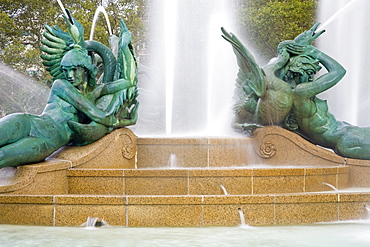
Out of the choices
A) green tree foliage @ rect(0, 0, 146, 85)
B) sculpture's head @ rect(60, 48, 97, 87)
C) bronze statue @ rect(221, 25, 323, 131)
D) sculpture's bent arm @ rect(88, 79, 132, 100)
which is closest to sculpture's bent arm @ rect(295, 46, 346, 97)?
bronze statue @ rect(221, 25, 323, 131)

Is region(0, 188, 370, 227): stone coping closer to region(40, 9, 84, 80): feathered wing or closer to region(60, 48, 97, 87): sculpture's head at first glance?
region(60, 48, 97, 87): sculpture's head

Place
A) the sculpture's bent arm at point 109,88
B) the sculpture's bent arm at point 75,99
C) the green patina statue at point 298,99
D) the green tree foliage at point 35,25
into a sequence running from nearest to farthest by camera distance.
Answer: the sculpture's bent arm at point 75,99 < the sculpture's bent arm at point 109,88 < the green patina statue at point 298,99 < the green tree foliage at point 35,25

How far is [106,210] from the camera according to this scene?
785 centimetres

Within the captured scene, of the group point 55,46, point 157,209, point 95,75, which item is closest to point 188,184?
point 157,209

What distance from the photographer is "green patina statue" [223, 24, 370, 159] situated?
10.9m

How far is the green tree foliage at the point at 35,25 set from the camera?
29625 mm

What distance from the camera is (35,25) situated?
30906mm

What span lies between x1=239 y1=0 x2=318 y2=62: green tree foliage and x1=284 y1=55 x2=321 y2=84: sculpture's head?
18.8 m

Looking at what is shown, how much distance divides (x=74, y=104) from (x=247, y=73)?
317 cm

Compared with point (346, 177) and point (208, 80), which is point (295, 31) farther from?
point (346, 177)

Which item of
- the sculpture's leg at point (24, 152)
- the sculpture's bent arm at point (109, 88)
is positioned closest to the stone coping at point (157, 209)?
the sculpture's leg at point (24, 152)

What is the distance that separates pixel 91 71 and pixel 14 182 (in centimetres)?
256

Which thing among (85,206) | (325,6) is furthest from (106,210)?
(325,6)

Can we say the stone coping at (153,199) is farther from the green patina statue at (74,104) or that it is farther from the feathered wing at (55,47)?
the feathered wing at (55,47)
